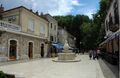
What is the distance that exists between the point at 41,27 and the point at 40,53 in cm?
490

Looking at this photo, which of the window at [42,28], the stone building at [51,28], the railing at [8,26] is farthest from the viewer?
the stone building at [51,28]

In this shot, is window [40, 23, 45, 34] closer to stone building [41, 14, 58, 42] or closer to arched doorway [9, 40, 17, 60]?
stone building [41, 14, 58, 42]

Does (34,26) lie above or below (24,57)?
above

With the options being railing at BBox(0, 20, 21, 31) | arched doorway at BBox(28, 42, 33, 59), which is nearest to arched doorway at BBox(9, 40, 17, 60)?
→ railing at BBox(0, 20, 21, 31)

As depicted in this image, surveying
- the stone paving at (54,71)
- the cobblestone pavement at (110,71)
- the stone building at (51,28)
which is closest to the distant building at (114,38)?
the cobblestone pavement at (110,71)

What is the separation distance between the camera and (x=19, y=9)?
3117cm

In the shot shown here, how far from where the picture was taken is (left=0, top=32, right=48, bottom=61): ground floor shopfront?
26109 millimetres

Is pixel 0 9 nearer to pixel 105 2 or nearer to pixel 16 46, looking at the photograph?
pixel 16 46

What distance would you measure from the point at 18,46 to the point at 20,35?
169 cm

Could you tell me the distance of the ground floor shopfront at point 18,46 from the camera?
26.1 meters

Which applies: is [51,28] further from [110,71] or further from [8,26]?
[110,71]

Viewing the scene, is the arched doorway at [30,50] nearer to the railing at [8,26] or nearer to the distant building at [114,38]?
the railing at [8,26]

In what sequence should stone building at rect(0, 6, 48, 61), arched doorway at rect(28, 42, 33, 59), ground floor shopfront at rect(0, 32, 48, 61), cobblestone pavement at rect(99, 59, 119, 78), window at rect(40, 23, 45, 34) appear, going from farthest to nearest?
window at rect(40, 23, 45, 34)
arched doorway at rect(28, 42, 33, 59)
stone building at rect(0, 6, 48, 61)
ground floor shopfront at rect(0, 32, 48, 61)
cobblestone pavement at rect(99, 59, 119, 78)

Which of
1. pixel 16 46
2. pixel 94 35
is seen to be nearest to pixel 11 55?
pixel 16 46
